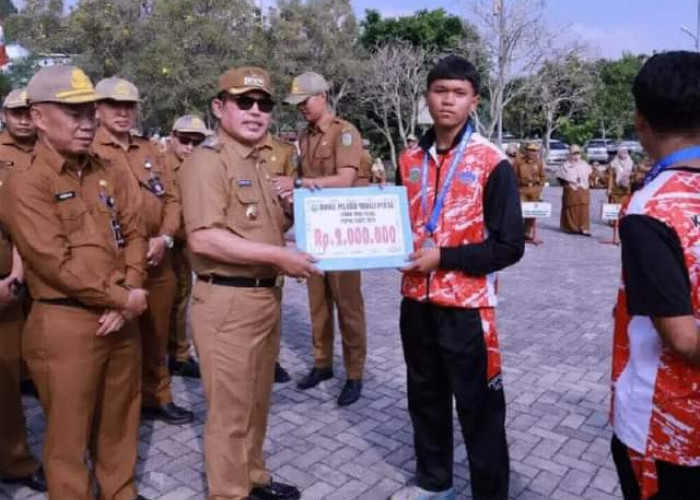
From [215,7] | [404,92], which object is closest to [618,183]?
[215,7]

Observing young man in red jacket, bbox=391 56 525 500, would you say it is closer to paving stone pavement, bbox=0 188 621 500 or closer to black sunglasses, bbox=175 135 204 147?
paving stone pavement, bbox=0 188 621 500

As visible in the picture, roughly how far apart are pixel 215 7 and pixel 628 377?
2322 centimetres

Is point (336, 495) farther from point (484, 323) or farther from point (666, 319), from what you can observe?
point (666, 319)

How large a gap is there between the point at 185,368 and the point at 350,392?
58.5 inches

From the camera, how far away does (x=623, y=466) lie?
1996mm

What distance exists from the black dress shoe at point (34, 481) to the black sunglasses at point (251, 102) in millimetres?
2313

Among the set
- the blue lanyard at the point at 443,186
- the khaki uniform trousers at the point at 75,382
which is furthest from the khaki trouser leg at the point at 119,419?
the blue lanyard at the point at 443,186

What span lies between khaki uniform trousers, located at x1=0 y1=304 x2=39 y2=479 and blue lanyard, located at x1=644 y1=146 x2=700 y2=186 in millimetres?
3272

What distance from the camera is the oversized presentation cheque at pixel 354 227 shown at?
2.86 meters

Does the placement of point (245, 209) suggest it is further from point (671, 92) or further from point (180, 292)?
point (180, 292)

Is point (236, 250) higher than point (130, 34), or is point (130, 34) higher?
point (130, 34)

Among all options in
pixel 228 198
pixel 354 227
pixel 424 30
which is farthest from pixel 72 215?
pixel 424 30

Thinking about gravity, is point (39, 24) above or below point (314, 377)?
above

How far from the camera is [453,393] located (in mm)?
3158
